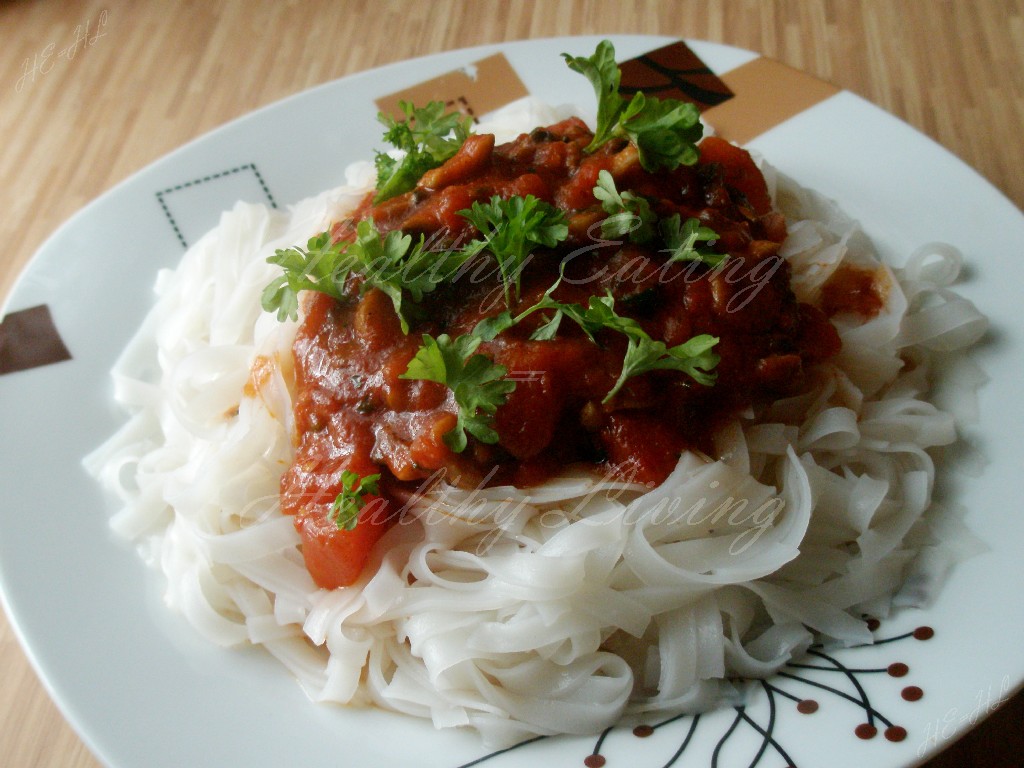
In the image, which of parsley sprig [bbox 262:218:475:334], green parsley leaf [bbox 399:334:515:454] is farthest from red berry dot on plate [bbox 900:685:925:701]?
parsley sprig [bbox 262:218:475:334]

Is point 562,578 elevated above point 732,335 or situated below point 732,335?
below

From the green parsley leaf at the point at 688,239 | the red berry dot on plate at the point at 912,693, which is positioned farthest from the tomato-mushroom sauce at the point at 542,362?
the red berry dot on plate at the point at 912,693

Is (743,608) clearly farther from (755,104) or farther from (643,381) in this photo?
(755,104)

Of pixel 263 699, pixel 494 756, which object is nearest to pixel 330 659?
pixel 263 699

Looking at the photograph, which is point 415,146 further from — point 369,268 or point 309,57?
point 309,57

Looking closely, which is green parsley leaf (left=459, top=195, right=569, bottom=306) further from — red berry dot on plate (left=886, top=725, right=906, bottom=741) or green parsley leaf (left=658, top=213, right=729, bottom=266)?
red berry dot on plate (left=886, top=725, right=906, bottom=741)

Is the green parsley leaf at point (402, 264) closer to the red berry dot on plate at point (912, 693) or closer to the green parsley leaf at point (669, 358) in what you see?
the green parsley leaf at point (669, 358)
